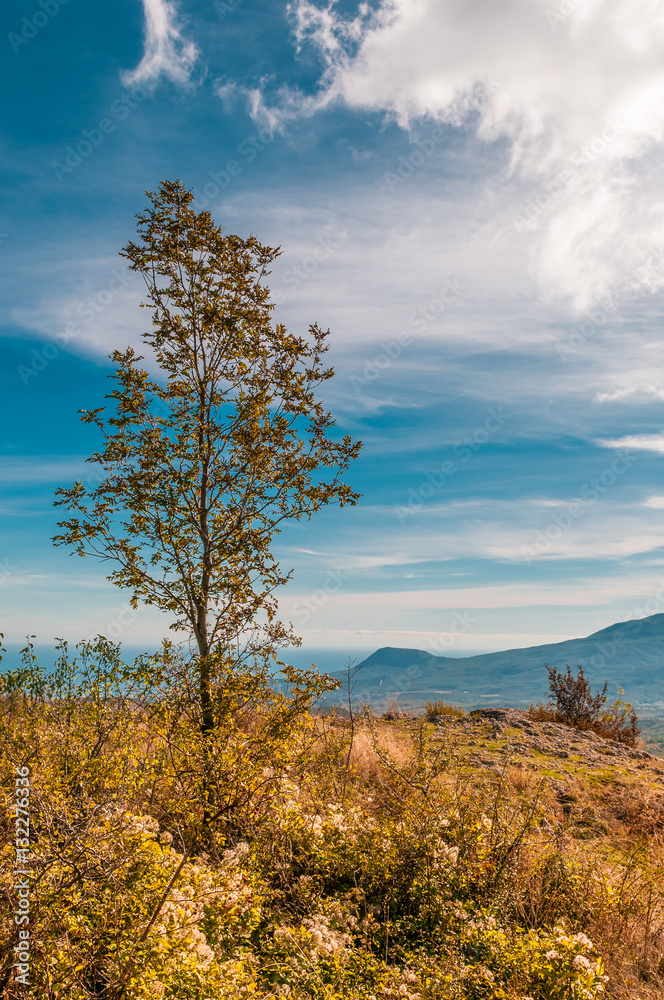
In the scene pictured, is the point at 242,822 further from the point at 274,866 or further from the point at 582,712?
the point at 582,712

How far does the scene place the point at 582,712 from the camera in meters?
15.1

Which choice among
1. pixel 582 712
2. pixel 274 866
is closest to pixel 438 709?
pixel 582 712

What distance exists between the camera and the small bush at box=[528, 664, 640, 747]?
46.9 ft

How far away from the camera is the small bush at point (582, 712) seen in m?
14.3

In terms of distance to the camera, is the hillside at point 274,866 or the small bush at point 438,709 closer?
the hillside at point 274,866

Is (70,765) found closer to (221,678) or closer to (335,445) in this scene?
(221,678)

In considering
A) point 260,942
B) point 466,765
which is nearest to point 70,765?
point 260,942

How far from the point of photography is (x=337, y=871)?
241 inches

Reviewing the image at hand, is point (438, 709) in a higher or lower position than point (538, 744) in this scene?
higher

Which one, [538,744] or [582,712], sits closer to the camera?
[538,744]

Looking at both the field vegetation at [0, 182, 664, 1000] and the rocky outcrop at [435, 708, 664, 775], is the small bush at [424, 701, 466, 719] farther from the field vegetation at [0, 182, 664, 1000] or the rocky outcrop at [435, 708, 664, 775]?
the field vegetation at [0, 182, 664, 1000]

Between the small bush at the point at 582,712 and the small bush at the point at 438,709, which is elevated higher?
the small bush at the point at 438,709

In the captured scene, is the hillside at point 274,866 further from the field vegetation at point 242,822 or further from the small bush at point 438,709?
the small bush at point 438,709

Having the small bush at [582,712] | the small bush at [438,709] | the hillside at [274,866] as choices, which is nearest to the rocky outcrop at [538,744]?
the small bush at [438,709]
